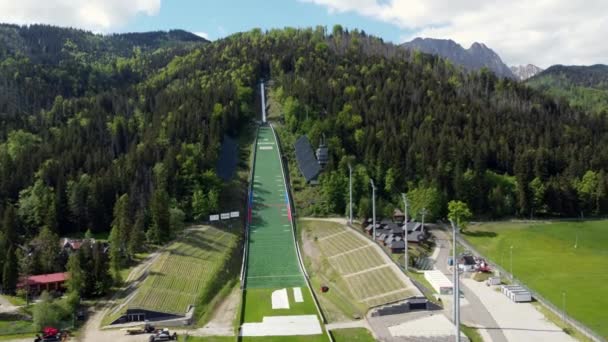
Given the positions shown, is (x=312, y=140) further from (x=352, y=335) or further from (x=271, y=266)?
(x=352, y=335)

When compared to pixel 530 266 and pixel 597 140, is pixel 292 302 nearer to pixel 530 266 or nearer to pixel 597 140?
pixel 530 266

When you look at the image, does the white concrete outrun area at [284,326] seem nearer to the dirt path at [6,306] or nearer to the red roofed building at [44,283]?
the red roofed building at [44,283]

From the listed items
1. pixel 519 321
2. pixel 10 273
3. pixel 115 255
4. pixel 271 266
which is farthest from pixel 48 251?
pixel 519 321

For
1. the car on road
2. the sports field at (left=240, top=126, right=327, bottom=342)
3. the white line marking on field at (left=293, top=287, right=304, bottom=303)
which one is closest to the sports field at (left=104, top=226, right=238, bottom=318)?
the sports field at (left=240, top=126, right=327, bottom=342)

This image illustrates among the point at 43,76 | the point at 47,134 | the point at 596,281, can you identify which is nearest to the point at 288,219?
the point at 596,281

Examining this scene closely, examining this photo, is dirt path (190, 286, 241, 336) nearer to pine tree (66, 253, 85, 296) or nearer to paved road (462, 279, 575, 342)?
pine tree (66, 253, 85, 296)
